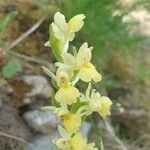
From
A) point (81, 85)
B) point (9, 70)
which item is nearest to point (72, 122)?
point (9, 70)

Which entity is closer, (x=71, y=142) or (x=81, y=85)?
(x=71, y=142)

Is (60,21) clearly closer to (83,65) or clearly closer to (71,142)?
(83,65)

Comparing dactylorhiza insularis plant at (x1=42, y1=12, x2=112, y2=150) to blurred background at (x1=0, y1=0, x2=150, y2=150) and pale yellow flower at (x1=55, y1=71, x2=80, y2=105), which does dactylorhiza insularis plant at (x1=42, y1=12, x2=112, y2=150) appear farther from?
blurred background at (x1=0, y1=0, x2=150, y2=150)

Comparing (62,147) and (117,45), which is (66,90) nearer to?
(62,147)

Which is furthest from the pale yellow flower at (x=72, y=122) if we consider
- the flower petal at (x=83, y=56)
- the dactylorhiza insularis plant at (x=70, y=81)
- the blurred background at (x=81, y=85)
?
the blurred background at (x=81, y=85)

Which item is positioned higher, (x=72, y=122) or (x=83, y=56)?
(x=83, y=56)

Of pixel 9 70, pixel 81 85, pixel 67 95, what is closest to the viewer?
pixel 67 95

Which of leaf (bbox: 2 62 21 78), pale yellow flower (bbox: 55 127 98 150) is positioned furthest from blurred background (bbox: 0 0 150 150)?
pale yellow flower (bbox: 55 127 98 150)

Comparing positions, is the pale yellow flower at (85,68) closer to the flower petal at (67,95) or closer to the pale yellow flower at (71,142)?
the flower petal at (67,95)
